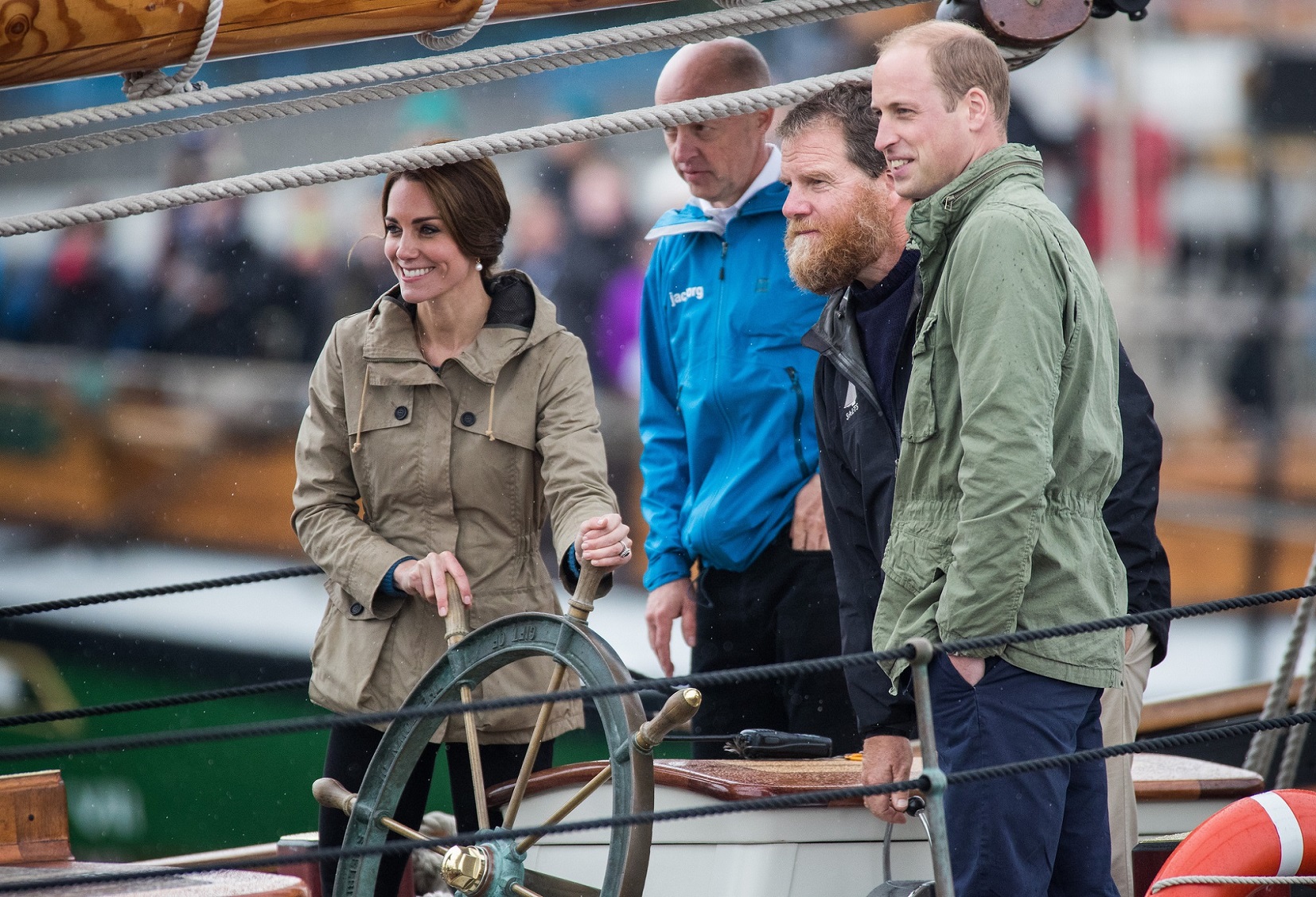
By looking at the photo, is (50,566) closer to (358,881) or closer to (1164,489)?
(358,881)

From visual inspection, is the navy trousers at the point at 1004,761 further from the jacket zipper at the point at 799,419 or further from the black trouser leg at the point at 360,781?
the jacket zipper at the point at 799,419

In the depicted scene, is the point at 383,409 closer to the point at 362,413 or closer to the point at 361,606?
the point at 362,413

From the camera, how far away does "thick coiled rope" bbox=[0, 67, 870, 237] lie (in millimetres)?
1759

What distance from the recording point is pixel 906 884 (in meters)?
1.88

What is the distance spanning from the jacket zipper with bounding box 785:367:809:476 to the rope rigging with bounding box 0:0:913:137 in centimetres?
62

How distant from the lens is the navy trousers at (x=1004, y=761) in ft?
5.23

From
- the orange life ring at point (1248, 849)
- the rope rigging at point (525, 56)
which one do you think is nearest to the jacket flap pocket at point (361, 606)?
the rope rigging at point (525, 56)

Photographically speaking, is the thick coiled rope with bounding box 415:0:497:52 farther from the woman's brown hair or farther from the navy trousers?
the navy trousers

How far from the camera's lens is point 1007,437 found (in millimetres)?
1541

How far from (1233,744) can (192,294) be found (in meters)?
3.52

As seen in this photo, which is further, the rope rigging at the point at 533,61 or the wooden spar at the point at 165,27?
the rope rigging at the point at 533,61

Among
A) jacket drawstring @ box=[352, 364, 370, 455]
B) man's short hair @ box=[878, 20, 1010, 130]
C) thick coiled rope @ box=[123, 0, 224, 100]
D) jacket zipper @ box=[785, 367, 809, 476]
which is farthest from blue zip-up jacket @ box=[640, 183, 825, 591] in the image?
thick coiled rope @ box=[123, 0, 224, 100]

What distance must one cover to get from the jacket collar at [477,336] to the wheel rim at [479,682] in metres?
0.38

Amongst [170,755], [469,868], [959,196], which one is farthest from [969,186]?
[170,755]
